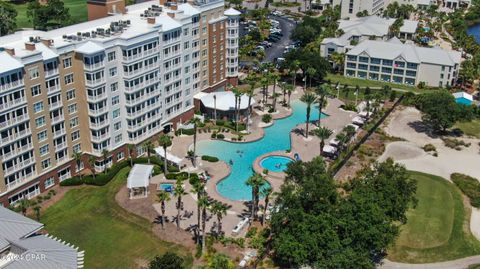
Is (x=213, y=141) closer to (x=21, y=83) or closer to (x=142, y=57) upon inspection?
(x=142, y=57)

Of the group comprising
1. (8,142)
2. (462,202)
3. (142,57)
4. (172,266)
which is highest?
(142,57)

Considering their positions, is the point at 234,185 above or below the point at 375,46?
below

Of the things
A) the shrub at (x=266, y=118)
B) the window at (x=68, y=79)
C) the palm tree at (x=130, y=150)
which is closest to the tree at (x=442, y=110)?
the shrub at (x=266, y=118)

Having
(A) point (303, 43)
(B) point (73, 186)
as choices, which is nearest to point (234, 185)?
(B) point (73, 186)

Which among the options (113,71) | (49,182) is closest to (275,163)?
(113,71)

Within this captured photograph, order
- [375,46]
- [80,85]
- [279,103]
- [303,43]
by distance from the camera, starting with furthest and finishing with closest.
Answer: [303,43]
[375,46]
[279,103]
[80,85]

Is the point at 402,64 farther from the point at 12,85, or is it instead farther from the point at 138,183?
the point at 12,85

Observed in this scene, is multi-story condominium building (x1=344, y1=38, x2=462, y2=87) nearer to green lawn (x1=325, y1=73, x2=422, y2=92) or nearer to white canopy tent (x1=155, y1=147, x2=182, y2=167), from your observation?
green lawn (x1=325, y1=73, x2=422, y2=92)

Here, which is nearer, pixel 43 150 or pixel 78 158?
pixel 43 150
